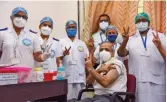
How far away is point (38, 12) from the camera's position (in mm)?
3988

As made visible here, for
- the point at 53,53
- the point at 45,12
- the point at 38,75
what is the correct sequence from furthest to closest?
the point at 45,12, the point at 53,53, the point at 38,75

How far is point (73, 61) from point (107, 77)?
0.92 meters

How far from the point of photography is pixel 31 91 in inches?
68.3

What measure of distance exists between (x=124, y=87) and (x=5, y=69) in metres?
1.13

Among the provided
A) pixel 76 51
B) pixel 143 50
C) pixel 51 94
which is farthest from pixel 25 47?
pixel 143 50

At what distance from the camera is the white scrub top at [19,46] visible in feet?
8.79

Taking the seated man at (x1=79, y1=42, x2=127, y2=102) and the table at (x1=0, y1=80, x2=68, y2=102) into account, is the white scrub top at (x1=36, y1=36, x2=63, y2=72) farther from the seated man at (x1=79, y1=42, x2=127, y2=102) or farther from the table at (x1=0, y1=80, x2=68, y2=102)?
the table at (x1=0, y1=80, x2=68, y2=102)

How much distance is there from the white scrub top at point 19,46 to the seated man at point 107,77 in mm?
695

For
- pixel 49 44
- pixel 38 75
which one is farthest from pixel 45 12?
pixel 38 75

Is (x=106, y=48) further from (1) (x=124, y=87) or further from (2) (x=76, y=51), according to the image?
(2) (x=76, y=51)

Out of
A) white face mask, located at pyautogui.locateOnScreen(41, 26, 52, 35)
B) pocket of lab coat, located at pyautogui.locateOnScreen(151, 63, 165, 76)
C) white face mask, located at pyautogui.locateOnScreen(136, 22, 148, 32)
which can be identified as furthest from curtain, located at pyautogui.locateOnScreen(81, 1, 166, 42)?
white face mask, located at pyautogui.locateOnScreen(41, 26, 52, 35)

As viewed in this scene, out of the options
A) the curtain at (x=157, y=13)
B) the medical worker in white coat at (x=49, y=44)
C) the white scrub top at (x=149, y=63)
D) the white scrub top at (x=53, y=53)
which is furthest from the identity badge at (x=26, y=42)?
the curtain at (x=157, y=13)

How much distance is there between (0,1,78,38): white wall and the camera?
3.71m

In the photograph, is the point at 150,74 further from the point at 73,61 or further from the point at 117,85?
A: the point at 73,61
